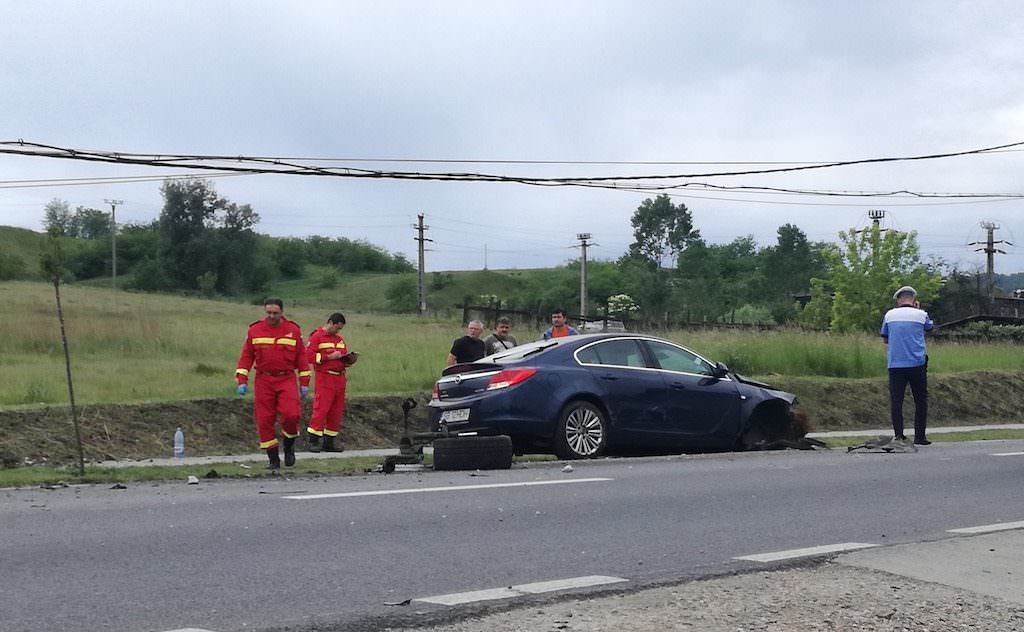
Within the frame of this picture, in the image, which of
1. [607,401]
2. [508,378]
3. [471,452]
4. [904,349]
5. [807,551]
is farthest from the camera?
[904,349]

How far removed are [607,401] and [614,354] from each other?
0.66 meters

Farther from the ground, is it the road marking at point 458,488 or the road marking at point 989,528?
the road marking at point 458,488

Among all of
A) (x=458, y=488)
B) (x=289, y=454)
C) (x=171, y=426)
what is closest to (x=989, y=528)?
(x=458, y=488)

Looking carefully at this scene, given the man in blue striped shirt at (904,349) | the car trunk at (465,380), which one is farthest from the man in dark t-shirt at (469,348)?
the man in blue striped shirt at (904,349)

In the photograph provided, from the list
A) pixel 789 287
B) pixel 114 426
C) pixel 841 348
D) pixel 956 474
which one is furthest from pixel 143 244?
pixel 956 474

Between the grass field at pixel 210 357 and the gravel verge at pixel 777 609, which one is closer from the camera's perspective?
the gravel verge at pixel 777 609

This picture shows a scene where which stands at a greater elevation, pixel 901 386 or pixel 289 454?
pixel 901 386

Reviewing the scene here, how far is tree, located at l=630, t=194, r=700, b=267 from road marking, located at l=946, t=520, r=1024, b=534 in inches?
4453

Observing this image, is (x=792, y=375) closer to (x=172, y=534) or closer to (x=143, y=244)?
(x=172, y=534)

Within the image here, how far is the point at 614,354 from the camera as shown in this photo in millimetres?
15008

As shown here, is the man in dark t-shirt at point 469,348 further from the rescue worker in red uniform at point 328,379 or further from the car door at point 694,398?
the car door at point 694,398

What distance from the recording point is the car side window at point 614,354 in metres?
14.8

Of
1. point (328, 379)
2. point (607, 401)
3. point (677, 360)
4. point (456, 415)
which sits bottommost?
point (456, 415)

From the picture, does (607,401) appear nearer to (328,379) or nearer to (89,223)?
(328,379)
